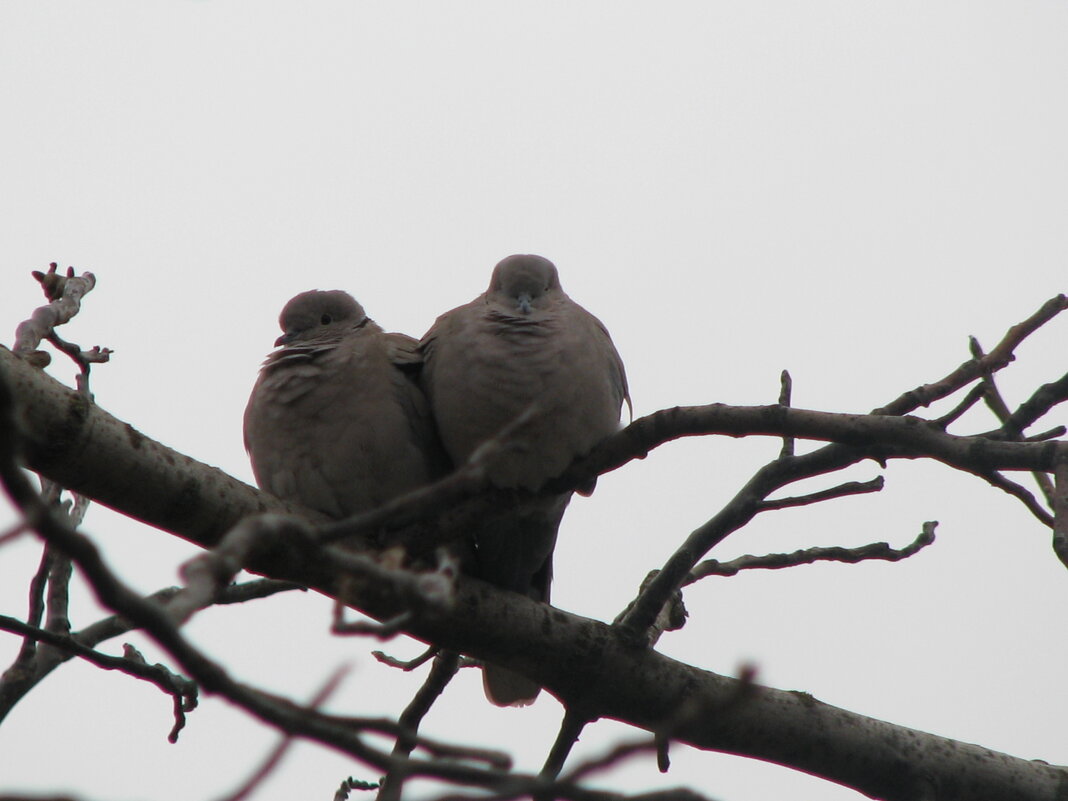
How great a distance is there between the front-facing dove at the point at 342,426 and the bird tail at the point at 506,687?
0.93 meters

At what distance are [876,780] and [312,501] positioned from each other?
216cm

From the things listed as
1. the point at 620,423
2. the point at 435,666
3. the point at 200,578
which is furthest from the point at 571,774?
the point at 620,423

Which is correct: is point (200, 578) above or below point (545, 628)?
below

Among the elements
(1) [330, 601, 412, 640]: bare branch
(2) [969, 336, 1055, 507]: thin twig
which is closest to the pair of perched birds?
(2) [969, 336, 1055, 507]: thin twig

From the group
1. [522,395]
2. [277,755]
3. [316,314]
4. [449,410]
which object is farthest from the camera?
[316,314]

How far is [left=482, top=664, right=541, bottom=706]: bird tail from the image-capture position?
4.84m

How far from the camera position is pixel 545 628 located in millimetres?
3678

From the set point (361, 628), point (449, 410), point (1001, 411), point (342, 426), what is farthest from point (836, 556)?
point (361, 628)

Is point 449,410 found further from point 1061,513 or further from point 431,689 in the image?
point 1061,513

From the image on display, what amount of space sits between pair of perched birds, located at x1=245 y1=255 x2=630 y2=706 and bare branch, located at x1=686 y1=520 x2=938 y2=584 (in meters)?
0.70

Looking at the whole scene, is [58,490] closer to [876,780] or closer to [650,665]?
[650,665]

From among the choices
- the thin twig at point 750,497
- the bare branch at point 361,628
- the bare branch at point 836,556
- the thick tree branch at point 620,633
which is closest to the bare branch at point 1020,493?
the thick tree branch at point 620,633

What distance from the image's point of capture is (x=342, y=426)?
434cm

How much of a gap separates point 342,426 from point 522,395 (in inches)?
27.0
